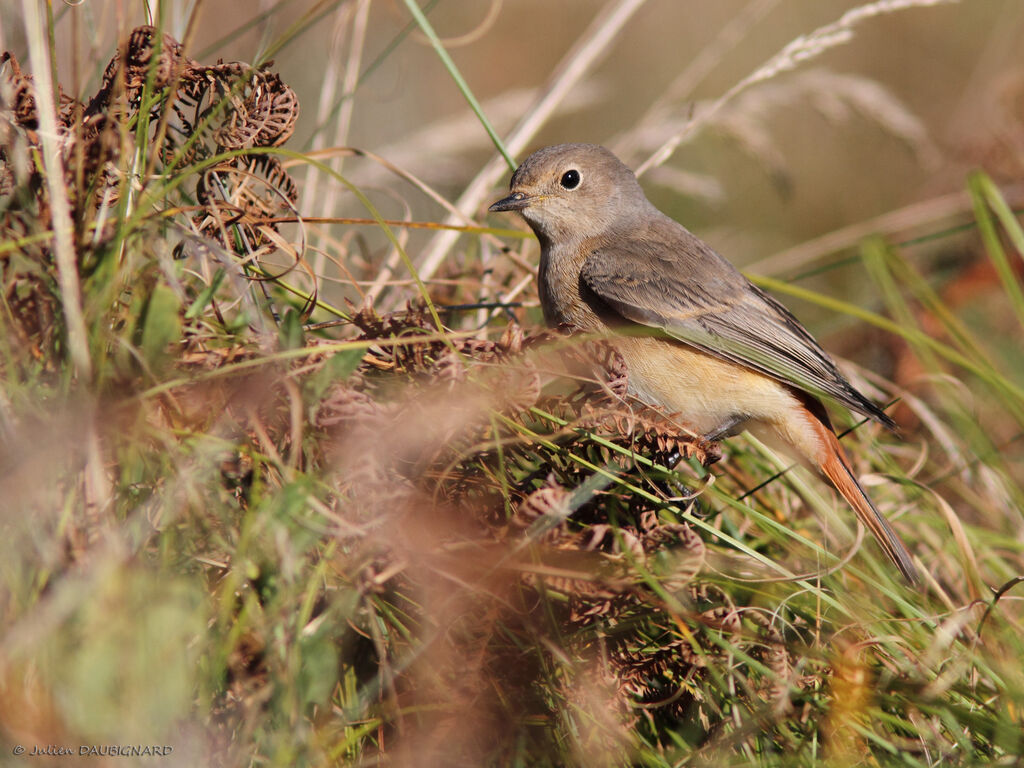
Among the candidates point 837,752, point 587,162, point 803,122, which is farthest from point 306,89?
point 837,752

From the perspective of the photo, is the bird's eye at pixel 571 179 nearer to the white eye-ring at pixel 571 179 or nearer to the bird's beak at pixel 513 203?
the white eye-ring at pixel 571 179

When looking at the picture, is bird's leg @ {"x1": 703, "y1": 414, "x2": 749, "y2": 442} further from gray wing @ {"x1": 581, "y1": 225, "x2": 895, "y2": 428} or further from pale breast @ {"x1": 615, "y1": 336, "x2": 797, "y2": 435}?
gray wing @ {"x1": 581, "y1": 225, "x2": 895, "y2": 428}

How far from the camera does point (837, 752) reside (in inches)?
93.0

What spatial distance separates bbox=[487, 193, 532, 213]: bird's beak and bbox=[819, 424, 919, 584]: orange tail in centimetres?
174

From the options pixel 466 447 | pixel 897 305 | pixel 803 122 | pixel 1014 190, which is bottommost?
pixel 466 447

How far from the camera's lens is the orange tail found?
3312 mm

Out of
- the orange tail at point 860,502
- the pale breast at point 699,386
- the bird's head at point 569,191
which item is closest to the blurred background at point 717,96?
the bird's head at point 569,191

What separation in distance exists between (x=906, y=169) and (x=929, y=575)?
675 cm

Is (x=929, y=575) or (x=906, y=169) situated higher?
(x=906, y=169)

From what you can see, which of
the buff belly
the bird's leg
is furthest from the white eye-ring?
the bird's leg

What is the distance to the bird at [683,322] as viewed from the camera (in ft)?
12.8

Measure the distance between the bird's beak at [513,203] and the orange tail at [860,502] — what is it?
1742 mm

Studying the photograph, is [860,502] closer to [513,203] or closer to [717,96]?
[513,203]

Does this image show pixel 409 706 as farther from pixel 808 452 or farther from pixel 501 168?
pixel 501 168
